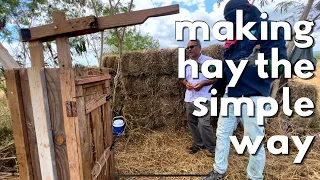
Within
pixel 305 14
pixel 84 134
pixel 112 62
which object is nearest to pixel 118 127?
pixel 112 62

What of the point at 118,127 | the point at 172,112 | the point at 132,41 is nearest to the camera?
the point at 118,127

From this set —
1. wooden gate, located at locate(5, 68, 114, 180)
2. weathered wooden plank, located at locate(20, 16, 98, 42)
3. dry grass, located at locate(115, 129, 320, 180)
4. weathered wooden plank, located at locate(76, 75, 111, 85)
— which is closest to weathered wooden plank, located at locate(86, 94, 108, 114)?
wooden gate, located at locate(5, 68, 114, 180)

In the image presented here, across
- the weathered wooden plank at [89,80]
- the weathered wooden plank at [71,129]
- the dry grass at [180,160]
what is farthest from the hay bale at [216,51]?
the weathered wooden plank at [71,129]

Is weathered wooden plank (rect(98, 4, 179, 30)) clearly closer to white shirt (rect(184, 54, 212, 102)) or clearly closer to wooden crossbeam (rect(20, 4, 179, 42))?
wooden crossbeam (rect(20, 4, 179, 42))

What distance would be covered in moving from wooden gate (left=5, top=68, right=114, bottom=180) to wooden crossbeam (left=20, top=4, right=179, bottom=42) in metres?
0.22

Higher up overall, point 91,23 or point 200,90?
point 91,23

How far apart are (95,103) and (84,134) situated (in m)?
0.31

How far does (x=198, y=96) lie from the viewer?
2660 millimetres

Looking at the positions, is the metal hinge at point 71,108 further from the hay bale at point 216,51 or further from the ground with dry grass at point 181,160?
the hay bale at point 216,51

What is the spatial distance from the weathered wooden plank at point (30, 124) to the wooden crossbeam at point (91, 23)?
249mm

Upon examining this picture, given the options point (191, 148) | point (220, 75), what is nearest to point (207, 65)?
point (220, 75)

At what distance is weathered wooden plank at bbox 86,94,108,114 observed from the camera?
55.1 inches

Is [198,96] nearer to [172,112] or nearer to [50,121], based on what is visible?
[172,112]

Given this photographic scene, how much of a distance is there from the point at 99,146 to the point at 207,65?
1.47 metres
